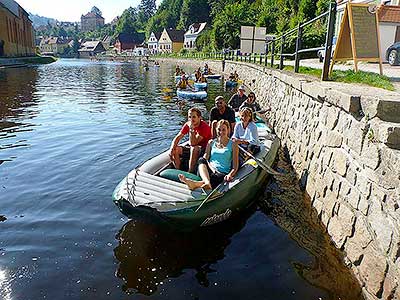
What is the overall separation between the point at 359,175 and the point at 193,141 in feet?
A: 10.00

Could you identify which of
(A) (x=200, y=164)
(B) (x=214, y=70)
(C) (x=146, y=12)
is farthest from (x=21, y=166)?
(C) (x=146, y=12)

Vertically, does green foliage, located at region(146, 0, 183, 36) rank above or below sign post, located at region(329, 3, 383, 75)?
above

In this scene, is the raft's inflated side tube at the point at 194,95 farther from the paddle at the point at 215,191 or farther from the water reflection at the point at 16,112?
the paddle at the point at 215,191

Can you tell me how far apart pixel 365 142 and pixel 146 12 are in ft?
522

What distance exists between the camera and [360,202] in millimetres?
4324

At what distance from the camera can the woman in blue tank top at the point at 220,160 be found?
5777 millimetres

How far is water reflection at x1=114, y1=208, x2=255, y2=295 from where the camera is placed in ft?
14.7

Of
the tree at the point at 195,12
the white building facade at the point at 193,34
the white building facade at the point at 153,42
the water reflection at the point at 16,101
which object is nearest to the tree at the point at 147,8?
the white building facade at the point at 153,42

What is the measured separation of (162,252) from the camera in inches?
197

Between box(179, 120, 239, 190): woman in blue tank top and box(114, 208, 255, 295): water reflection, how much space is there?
0.78 meters

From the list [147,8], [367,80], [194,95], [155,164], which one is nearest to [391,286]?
[155,164]

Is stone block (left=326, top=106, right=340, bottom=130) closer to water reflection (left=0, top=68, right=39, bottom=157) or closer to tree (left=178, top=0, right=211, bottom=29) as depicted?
water reflection (left=0, top=68, right=39, bottom=157)

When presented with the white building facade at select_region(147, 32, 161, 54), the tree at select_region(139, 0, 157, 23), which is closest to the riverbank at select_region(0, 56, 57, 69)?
the white building facade at select_region(147, 32, 161, 54)

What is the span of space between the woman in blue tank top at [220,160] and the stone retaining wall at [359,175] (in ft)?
4.80
